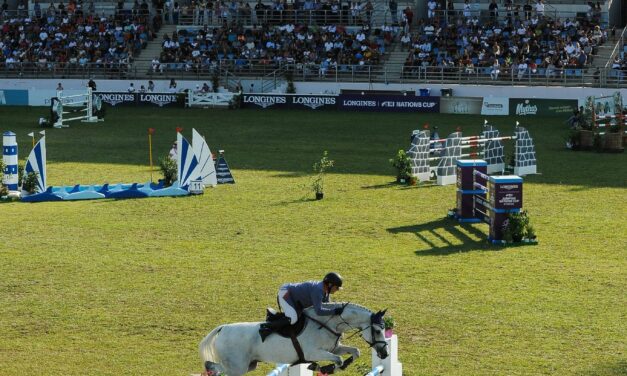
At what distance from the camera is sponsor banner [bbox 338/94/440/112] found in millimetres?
52812

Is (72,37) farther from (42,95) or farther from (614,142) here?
(614,142)

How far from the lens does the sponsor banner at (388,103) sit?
2079 inches

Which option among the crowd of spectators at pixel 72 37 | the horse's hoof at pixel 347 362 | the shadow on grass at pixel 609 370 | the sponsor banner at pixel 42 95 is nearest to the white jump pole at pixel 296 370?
the horse's hoof at pixel 347 362

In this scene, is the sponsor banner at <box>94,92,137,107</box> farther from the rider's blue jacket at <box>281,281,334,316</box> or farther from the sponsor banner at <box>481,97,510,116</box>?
the rider's blue jacket at <box>281,281,334,316</box>

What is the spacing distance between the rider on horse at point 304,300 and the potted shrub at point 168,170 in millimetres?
18242

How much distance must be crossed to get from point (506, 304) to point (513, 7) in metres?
45.5

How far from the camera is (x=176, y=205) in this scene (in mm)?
28484

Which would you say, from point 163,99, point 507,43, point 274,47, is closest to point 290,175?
point 163,99

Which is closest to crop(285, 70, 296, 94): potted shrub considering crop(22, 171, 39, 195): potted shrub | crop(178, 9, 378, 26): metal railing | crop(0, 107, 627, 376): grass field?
crop(178, 9, 378, 26): metal railing

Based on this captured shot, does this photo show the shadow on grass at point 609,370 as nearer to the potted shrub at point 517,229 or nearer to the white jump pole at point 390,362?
the white jump pole at point 390,362

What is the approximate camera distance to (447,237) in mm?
24406

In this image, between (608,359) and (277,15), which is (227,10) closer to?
(277,15)

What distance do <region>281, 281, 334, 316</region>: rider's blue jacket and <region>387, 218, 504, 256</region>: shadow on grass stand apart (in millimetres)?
9948

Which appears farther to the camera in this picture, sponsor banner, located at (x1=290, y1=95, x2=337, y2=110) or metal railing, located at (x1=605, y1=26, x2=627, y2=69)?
metal railing, located at (x1=605, y1=26, x2=627, y2=69)
